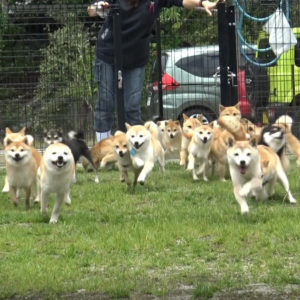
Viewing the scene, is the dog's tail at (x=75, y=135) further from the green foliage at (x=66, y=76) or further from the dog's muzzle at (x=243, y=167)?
the dog's muzzle at (x=243, y=167)

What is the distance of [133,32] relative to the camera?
38.0 feet

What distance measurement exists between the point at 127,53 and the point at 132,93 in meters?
0.57

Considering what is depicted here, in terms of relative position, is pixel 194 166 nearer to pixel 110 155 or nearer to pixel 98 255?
pixel 110 155

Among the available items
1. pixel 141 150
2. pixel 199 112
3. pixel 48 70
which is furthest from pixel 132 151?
pixel 48 70

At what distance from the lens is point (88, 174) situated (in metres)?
11.3

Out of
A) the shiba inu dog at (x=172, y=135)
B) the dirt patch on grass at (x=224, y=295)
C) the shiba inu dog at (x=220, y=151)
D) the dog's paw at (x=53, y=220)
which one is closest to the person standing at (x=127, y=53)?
the shiba inu dog at (x=172, y=135)

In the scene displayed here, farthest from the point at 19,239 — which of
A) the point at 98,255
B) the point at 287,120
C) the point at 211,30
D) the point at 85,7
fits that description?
the point at 211,30

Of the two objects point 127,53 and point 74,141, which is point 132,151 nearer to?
point 74,141

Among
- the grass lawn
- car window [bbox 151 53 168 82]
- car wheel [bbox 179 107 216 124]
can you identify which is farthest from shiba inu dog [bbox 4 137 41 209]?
car wheel [bbox 179 107 216 124]

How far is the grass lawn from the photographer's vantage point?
213 inches

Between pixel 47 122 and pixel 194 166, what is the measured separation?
11.4 feet

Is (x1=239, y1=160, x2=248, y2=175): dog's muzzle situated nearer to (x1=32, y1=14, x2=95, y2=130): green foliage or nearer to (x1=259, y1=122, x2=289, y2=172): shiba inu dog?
(x1=259, y1=122, x2=289, y2=172): shiba inu dog

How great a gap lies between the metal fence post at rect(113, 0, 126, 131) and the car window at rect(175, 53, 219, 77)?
234 cm

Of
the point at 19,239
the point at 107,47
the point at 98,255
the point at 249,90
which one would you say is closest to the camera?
the point at 98,255
